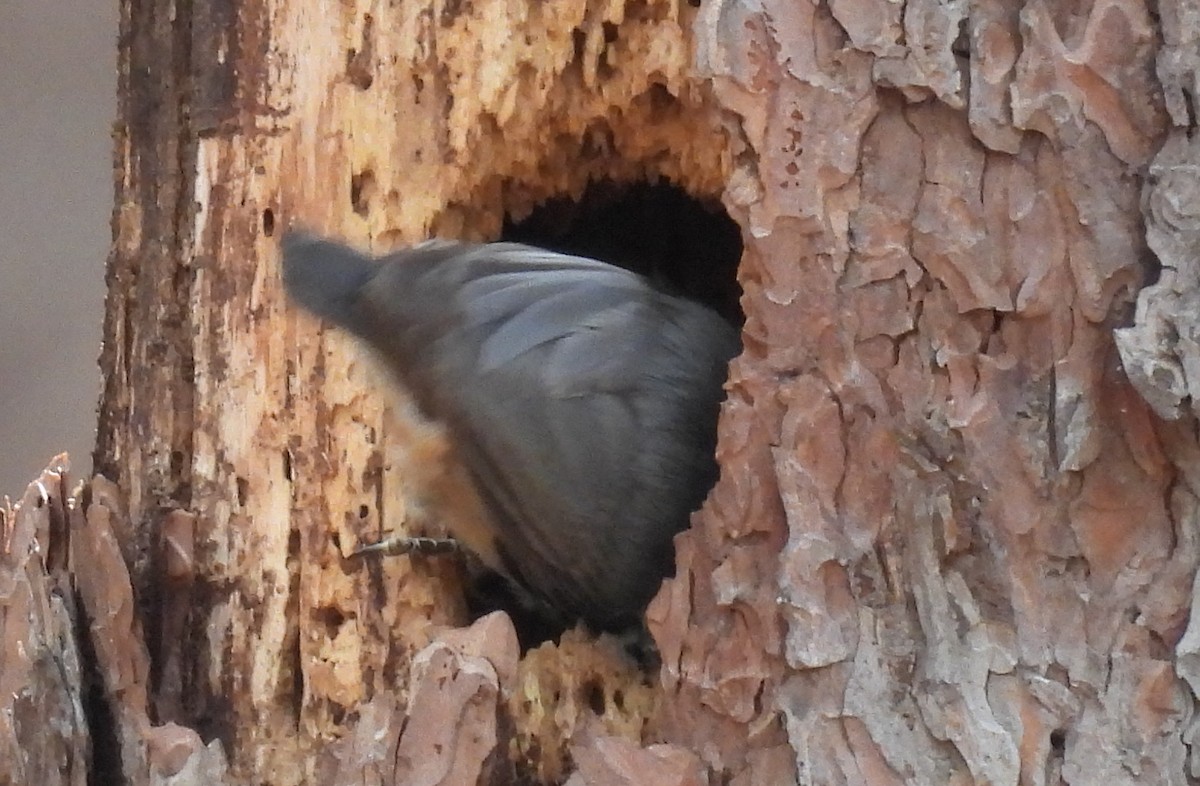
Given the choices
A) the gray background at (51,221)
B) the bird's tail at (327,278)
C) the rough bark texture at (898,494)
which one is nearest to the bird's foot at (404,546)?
the rough bark texture at (898,494)

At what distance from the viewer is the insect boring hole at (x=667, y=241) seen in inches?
43.6

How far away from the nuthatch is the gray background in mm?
1362

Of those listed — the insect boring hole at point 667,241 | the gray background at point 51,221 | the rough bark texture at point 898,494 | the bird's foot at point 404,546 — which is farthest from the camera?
the gray background at point 51,221

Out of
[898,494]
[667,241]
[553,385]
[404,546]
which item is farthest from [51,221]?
[898,494]

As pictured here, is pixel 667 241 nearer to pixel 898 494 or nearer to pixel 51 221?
pixel 898 494

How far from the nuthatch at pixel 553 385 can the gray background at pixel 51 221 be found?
1.36 metres

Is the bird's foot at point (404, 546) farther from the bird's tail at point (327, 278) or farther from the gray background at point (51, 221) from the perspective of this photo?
the gray background at point (51, 221)

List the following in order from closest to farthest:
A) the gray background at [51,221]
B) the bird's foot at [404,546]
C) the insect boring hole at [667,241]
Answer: the bird's foot at [404,546], the insect boring hole at [667,241], the gray background at [51,221]

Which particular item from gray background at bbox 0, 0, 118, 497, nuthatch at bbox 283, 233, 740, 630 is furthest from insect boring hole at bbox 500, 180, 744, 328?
gray background at bbox 0, 0, 118, 497

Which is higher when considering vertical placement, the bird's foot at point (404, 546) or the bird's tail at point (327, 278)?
the bird's tail at point (327, 278)

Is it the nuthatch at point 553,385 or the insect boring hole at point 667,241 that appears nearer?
the nuthatch at point 553,385

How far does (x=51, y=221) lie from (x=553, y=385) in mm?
1572

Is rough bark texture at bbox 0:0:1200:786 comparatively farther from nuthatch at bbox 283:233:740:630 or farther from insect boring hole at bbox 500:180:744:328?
insect boring hole at bbox 500:180:744:328

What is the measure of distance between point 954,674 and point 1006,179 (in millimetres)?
264
